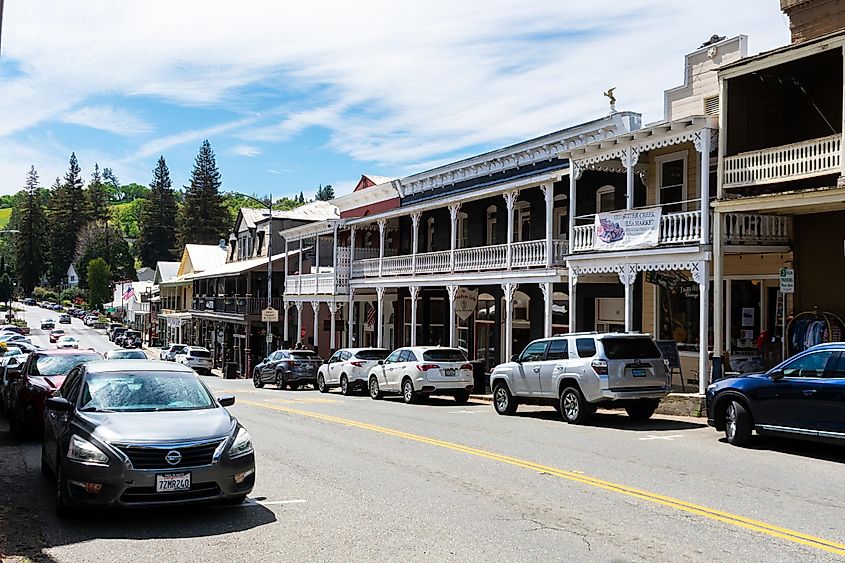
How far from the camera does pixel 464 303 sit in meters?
30.8

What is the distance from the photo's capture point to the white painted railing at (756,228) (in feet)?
64.3

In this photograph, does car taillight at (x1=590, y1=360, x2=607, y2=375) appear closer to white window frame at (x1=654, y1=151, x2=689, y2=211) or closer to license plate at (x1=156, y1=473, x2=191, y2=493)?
white window frame at (x1=654, y1=151, x2=689, y2=211)

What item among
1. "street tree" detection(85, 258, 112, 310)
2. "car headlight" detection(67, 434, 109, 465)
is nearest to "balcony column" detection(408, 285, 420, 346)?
"car headlight" detection(67, 434, 109, 465)

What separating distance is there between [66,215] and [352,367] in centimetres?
14389

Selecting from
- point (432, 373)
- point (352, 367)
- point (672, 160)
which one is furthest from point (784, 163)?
point (352, 367)

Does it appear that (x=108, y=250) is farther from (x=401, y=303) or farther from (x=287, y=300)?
(x=401, y=303)

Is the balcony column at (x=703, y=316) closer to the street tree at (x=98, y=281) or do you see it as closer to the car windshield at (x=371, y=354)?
the car windshield at (x=371, y=354)

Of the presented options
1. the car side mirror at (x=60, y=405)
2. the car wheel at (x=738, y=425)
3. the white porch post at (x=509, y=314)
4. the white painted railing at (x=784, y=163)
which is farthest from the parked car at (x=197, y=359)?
the car side mirror at (x=60, y=405)

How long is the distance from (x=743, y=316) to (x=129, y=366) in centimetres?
1642

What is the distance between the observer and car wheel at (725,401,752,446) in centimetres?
1386

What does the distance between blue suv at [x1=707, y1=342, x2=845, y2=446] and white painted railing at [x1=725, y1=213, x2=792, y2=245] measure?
6.25 meters

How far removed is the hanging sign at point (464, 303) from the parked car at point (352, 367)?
3011mm

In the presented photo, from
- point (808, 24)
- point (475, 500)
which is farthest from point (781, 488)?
point (808, 24)

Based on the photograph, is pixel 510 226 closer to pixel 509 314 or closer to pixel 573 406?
pixel 509 314
